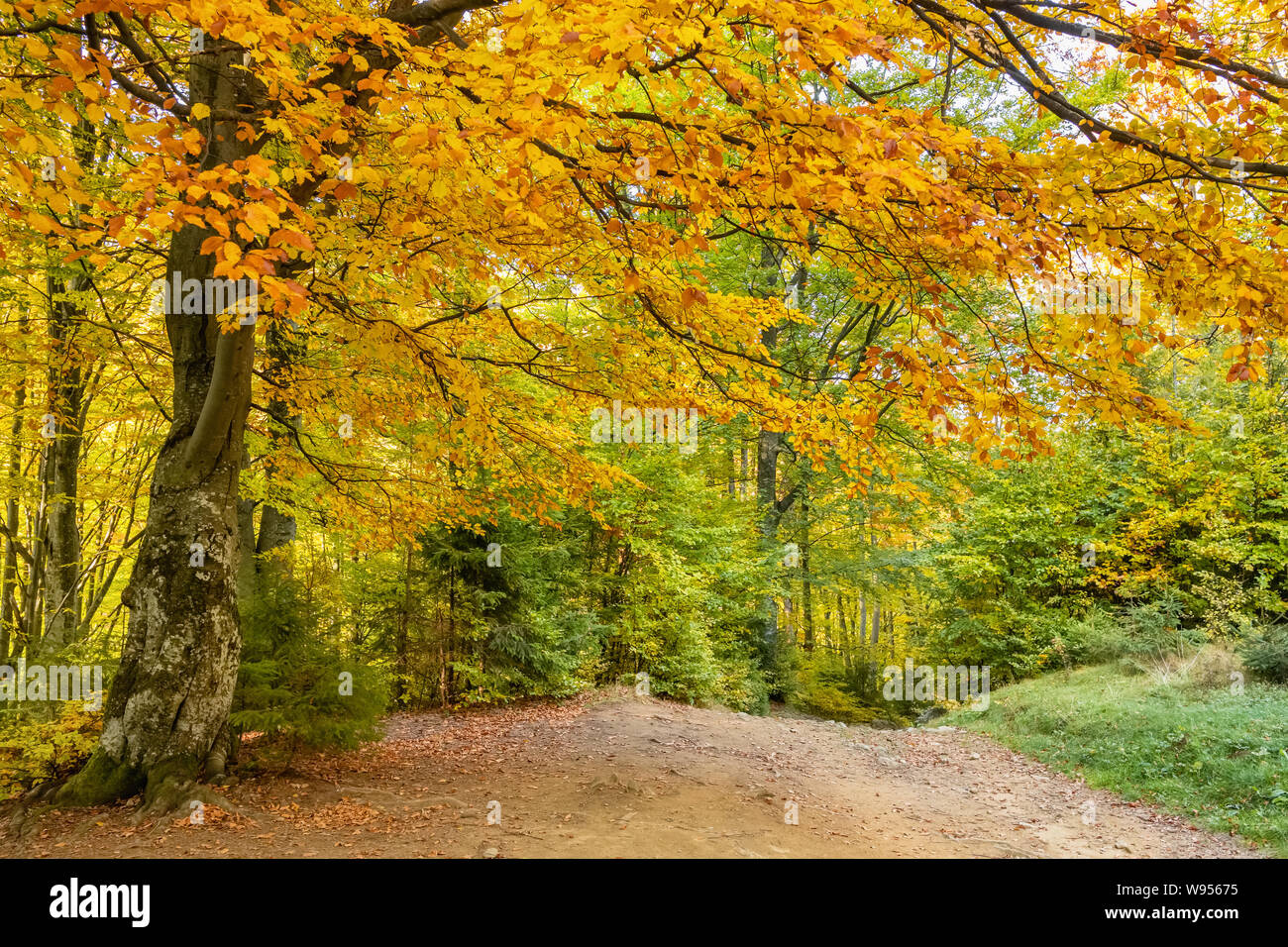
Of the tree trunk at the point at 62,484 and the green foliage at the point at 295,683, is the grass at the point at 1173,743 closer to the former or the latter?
the green foliage at the point at 295,683

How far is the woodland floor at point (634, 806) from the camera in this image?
4543 mm

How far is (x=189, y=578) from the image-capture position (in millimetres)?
5238

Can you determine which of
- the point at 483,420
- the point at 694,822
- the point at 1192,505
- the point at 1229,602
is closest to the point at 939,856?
the point at 694,822

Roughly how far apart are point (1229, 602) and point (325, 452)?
13224mm

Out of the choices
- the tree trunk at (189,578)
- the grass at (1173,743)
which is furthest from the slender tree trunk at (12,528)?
the grass at (1173,743)

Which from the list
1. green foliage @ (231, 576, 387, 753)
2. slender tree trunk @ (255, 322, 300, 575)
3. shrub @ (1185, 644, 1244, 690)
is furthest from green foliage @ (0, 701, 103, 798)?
shrub @ (1185, 644, 1244, 690)

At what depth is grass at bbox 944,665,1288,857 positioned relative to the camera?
19.6 feet

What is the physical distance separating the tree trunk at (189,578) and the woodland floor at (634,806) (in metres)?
0.36

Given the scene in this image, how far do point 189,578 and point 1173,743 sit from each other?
31.3ft

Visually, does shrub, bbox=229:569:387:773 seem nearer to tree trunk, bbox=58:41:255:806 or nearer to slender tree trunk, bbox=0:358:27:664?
tree trunk, bbox=58:41:255:806

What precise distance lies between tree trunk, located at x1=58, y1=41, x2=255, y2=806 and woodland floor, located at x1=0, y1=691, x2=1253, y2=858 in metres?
0.36

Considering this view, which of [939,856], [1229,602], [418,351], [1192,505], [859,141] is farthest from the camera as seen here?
[1192,505]

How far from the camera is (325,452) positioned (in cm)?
844

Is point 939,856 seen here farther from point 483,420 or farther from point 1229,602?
point 1229,602
